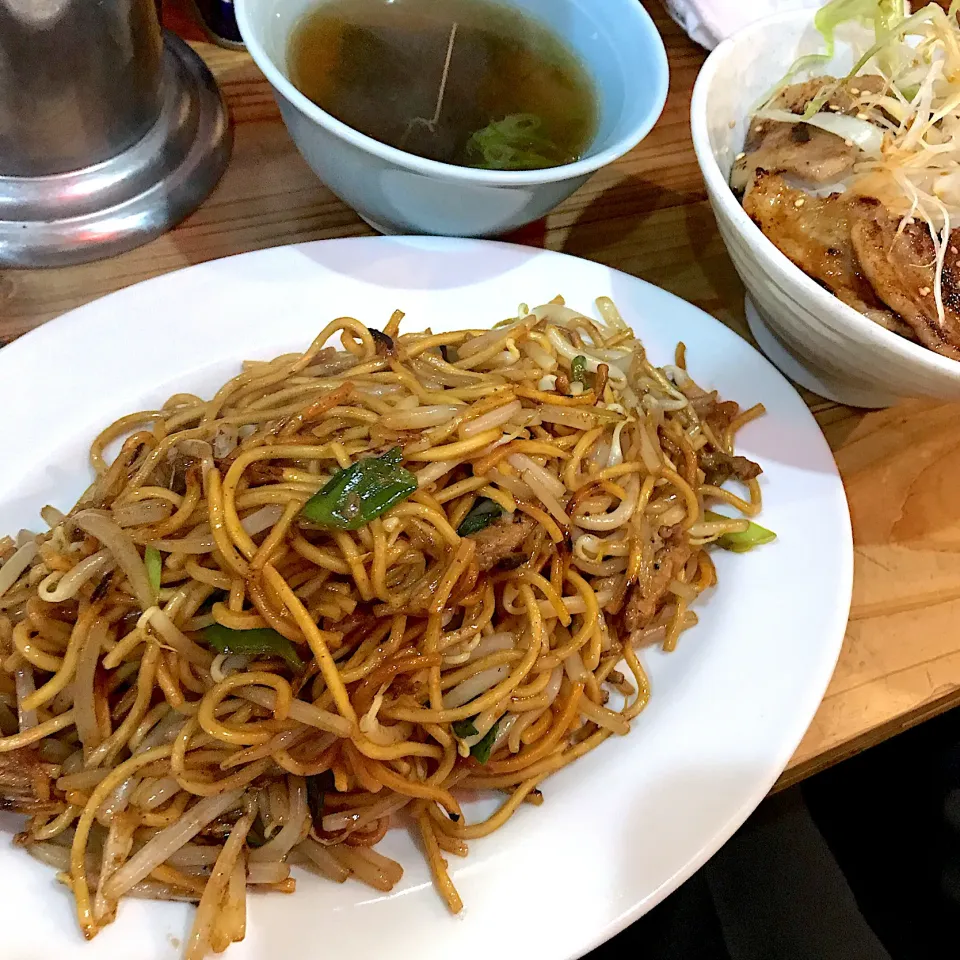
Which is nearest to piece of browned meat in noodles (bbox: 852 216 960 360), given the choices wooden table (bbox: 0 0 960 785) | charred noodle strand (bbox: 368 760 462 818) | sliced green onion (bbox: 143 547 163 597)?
wooden table (bbox: 0 0 960 785)

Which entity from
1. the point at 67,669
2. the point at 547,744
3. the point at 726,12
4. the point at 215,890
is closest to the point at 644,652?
the point at 547,744

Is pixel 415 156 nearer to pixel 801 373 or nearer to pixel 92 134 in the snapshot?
pixel 92 134

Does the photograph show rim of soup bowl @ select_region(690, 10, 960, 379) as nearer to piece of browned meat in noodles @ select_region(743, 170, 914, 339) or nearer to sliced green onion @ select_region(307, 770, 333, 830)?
piece of browned meat in noodles @ select_region(743, 170, 914, 339)

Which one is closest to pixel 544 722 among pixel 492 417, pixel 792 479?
pixel 492 417

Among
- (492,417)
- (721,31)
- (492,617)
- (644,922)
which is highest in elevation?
(721,31)

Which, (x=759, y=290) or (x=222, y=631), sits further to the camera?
(x=759, y=290)

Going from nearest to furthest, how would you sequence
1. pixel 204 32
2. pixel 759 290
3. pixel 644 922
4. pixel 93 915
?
pixel 93 915 < pixel 759 290 < pixel 644 922 < pixel 204 32

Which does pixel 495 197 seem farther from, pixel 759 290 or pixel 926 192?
pixel 926 192
